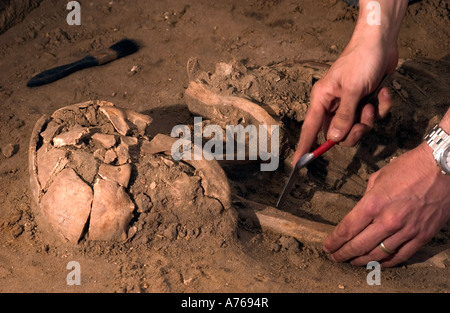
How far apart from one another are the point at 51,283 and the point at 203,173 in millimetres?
988

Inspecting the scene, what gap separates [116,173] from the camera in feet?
8.85

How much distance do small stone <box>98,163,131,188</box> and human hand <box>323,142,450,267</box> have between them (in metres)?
1.18

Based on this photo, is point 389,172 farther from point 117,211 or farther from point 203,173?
point 117,211

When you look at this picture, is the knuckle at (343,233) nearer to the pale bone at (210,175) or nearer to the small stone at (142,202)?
the pale bone at (210,175)

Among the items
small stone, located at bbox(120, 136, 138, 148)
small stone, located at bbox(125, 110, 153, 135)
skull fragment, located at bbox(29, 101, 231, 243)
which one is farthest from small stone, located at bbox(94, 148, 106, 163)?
small stone, located at bbox(125, 110, 153, 135)

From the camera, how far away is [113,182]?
2670mm

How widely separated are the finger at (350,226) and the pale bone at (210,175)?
1.97 feet

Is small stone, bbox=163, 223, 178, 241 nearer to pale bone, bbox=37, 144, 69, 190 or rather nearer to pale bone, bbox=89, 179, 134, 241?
pale bone, bbox=89, 179, 134, 241

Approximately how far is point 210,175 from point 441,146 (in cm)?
121

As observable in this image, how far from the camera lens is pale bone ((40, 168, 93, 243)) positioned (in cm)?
261

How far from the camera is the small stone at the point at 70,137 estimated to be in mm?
2773

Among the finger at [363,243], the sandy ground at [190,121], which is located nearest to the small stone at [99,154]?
the sandy ground at [190,121]

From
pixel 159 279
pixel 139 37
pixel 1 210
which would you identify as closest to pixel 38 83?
pixel 139 37
